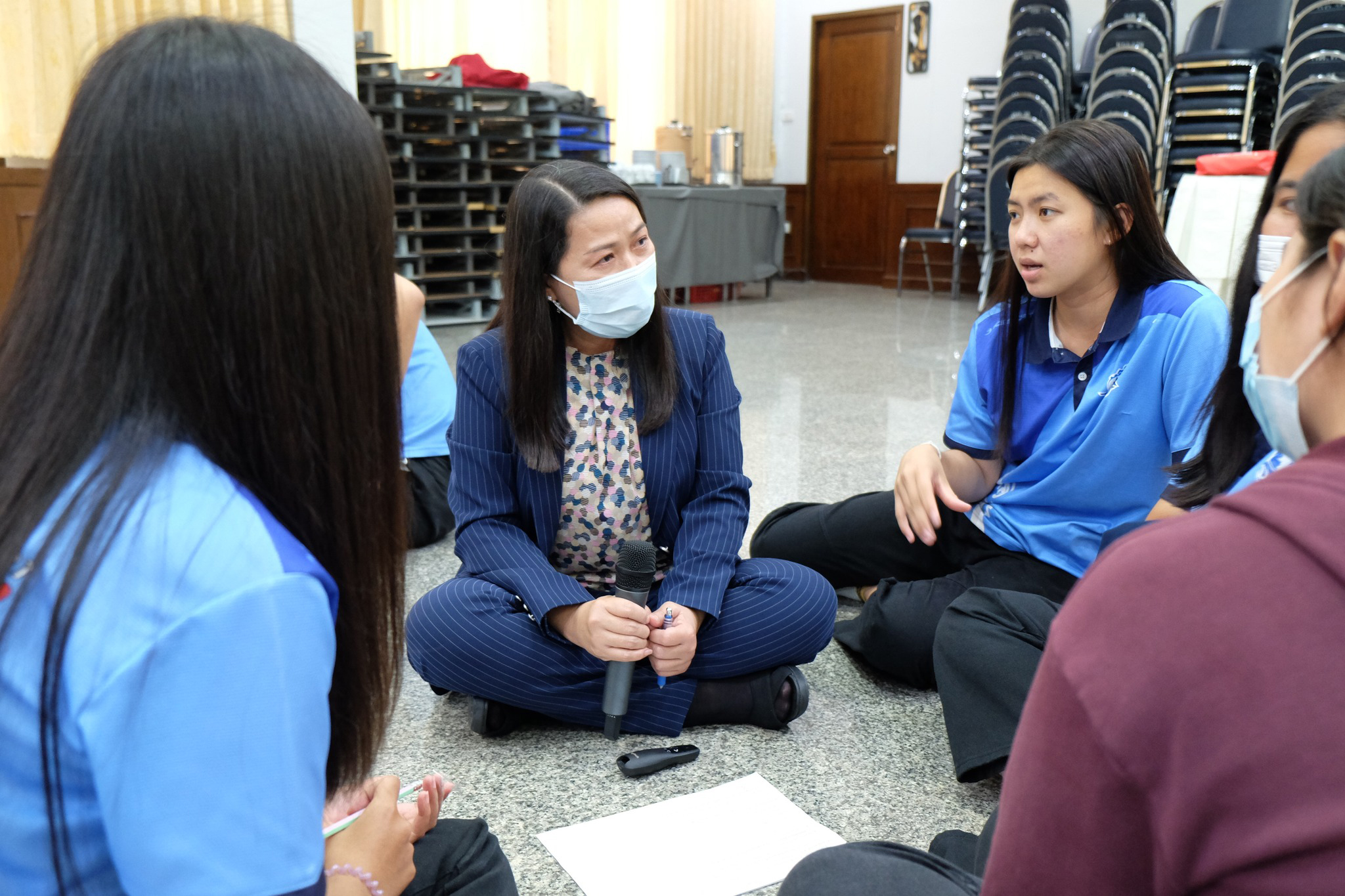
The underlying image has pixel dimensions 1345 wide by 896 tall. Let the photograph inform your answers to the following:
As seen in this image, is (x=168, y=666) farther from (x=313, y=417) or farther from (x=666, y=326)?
(x=666, y=326)

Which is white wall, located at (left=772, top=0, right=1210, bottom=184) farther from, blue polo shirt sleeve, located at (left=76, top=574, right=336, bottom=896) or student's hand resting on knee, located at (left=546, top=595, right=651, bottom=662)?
blue polo shirt sleeve, located at (left=76, top=574, right=336, bottom=896)

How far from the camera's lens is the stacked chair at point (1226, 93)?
5.55 m

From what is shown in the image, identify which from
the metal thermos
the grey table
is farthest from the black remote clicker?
the metal thermos

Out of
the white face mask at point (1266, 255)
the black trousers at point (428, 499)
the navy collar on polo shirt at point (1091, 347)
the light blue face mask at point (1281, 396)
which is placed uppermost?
the white face mask at point (1266, 255)

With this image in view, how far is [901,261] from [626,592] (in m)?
7.43

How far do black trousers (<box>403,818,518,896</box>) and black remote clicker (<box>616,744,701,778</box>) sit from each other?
0.47 meters

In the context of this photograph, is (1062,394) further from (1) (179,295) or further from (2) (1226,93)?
(2) (1226,93)

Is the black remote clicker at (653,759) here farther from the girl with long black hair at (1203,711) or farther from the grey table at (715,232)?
the grey table at (715,232)

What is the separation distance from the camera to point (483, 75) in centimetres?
605

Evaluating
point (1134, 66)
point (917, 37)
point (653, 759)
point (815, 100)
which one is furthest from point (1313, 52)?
point (653, 759)

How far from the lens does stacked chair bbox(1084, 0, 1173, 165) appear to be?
6125mm

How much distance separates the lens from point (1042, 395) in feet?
5.73

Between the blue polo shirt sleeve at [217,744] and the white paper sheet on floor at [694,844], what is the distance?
767mm

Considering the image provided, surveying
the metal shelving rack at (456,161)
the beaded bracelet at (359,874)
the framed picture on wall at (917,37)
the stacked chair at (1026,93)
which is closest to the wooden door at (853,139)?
the framed picture on wall at (917,37)
